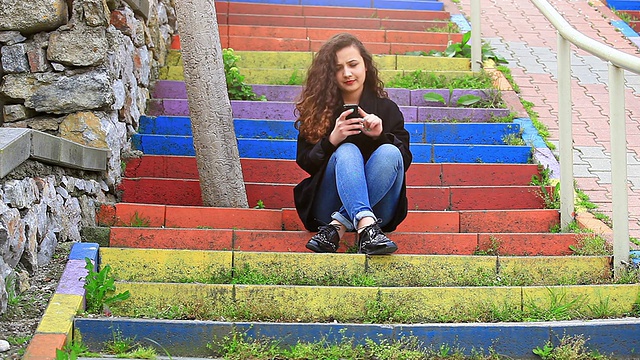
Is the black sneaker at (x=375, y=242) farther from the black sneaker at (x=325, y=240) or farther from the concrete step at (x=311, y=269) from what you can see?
the black sneaker at (x=325, y=240)

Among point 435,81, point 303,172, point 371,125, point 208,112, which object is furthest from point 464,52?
point 371,125

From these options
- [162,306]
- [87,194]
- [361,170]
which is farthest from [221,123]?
[162,306]

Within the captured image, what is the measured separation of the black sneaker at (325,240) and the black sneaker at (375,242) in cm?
18

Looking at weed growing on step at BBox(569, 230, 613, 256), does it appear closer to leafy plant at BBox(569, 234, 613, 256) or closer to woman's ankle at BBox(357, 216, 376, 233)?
leafy plant at BBox(569, 234, 613, 256)

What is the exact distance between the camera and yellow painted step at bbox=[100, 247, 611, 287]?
4250mm

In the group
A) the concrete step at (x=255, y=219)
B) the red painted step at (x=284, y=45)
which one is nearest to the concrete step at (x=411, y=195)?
the concrete step at (x=255, y=219)

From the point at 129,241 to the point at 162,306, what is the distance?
894 millimetres

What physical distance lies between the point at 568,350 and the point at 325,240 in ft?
4.24

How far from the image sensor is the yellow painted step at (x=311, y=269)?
4.25 metres

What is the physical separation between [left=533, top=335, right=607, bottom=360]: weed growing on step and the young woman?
86 centimetres

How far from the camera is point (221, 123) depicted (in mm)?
5398

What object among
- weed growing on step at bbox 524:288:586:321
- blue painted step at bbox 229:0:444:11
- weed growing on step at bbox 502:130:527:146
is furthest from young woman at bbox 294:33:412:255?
blue painted step at bbox 229:0:444:11

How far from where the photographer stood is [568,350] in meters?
3.66

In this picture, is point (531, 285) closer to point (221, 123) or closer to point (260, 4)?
point (221, 123)
